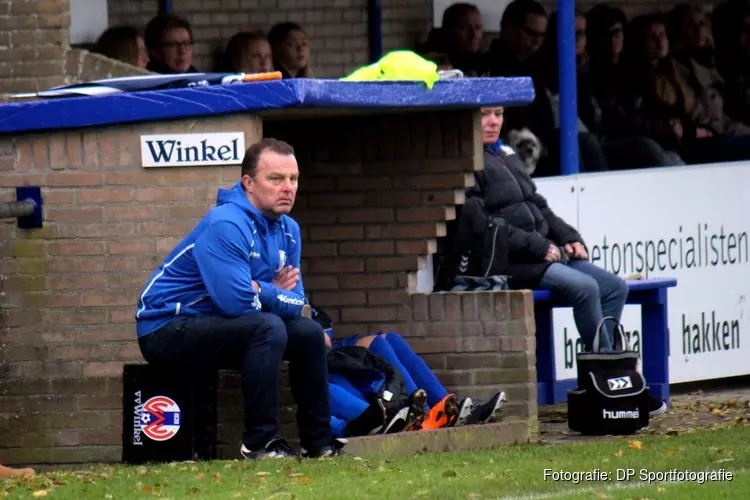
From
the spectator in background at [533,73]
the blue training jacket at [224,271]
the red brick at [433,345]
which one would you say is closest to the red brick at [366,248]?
the red brick at [433,345]

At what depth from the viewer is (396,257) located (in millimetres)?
10203

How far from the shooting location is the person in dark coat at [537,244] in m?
10.4

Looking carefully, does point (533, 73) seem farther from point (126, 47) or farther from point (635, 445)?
point (635, 445)

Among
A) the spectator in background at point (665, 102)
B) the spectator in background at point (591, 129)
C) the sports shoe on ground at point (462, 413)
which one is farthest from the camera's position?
the spectator in background at point (665, 102)

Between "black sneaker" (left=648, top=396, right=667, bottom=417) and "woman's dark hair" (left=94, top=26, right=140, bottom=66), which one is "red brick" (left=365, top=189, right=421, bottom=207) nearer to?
"black sneaker" (left=648, top=396, right=667, bottom=417)

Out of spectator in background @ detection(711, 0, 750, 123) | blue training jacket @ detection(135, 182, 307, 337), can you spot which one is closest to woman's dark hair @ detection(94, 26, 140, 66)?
blue training jacket @ detection(135, 182, 307, 337)

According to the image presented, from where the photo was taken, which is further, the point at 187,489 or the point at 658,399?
the point at 658,399

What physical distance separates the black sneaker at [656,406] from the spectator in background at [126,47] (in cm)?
348

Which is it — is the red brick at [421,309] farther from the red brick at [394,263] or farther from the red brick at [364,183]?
the red brick at [364,183]

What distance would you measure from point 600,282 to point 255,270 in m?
2.91

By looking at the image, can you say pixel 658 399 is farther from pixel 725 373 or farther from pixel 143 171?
pixel 143 171

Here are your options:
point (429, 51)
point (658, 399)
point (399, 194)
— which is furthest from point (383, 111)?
point (429, 51)

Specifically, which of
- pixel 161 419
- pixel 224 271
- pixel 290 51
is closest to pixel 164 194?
pixel 224 271

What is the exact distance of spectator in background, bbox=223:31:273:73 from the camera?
12.2 metres
